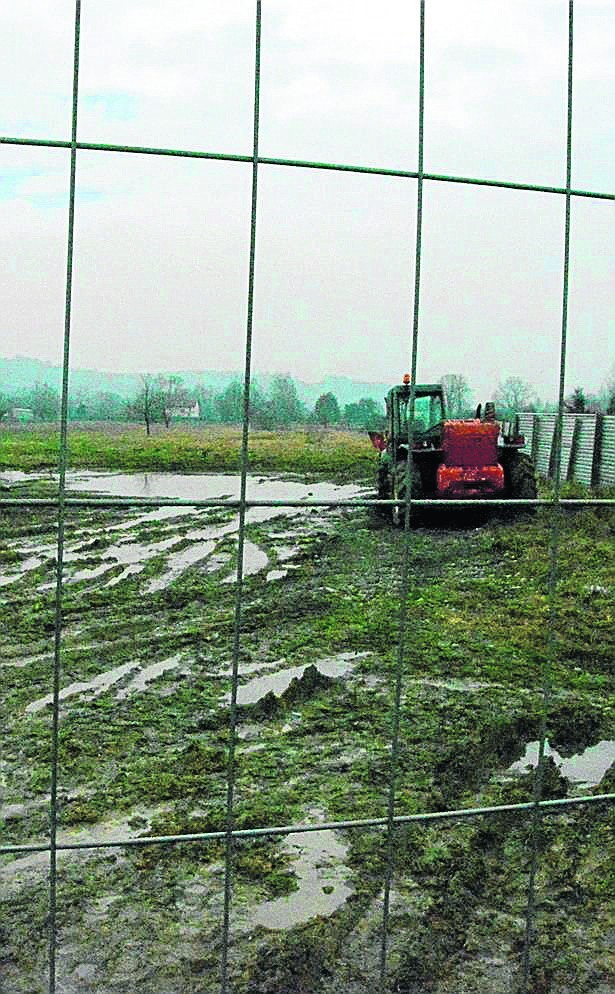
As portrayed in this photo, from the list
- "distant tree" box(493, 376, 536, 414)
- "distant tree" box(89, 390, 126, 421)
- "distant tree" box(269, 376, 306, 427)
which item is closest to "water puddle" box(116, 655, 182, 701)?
"distant tree" box(89, 390, 126, 421)

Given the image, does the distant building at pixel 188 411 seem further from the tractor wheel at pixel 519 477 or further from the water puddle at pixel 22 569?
the water puddle at pixel 22 569

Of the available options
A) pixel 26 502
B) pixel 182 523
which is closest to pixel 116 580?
pixel 182 523

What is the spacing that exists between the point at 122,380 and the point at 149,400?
30.8 inches

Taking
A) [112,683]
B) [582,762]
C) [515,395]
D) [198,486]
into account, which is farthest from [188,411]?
[198,486]

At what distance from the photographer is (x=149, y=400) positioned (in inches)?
212

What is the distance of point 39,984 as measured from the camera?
390 cm

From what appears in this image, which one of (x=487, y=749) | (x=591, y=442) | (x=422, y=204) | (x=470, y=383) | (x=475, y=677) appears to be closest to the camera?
(x=422, y=204)

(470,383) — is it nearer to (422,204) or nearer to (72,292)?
(422,204)

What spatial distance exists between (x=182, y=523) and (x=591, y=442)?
1077cm

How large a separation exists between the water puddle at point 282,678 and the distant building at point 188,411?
3.67 metres

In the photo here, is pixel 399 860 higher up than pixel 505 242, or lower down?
lower down

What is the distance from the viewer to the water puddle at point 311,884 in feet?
14.5

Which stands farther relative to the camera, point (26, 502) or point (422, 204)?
point (422, 204)

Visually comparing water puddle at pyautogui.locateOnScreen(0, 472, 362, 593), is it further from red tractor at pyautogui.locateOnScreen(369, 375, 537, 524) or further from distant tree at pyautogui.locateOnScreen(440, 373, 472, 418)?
distant tree at pyautogui.locateOnScreen(440, 373, 472, 418)
